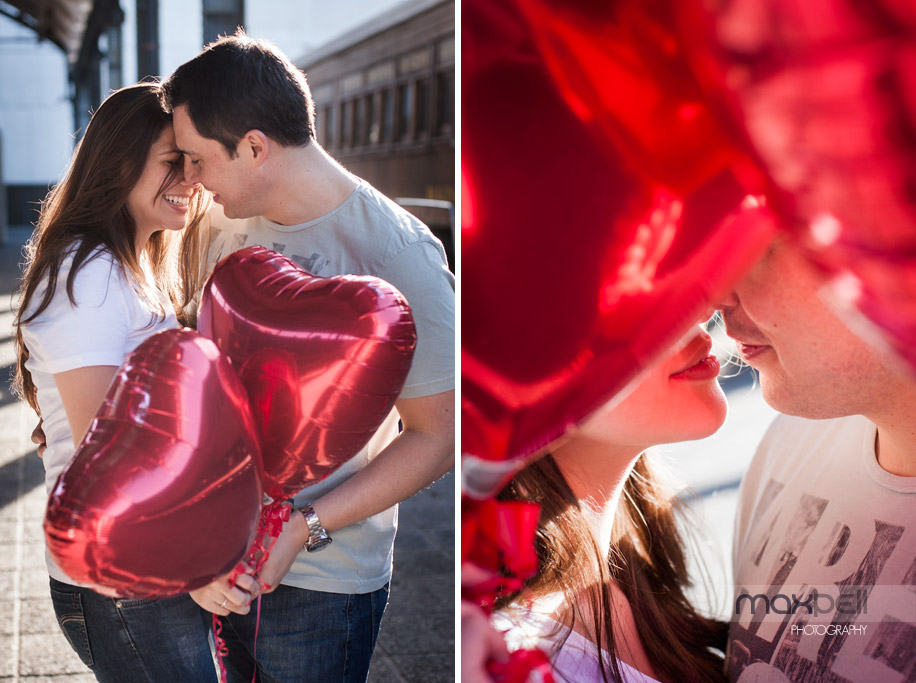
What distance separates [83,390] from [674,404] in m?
0.72

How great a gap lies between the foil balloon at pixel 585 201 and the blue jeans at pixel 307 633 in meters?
0.55

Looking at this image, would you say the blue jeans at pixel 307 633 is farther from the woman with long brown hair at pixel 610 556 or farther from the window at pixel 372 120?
the window at pixel 372 120

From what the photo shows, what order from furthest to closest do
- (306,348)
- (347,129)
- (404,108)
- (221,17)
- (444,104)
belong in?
(404,108)
(347,129)
(444,104)
(221,17)
(306,348)

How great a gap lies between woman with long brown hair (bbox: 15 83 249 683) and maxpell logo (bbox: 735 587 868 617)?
644 mm

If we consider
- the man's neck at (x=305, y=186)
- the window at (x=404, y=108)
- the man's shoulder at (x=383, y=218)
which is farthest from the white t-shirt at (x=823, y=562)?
the window at (x=404, y=108)

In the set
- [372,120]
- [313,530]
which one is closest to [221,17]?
[313,530]

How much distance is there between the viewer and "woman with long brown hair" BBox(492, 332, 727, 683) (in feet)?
3.33

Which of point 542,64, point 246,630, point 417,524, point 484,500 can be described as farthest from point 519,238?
point 417,524

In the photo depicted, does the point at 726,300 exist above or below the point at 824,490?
above

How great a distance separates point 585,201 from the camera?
958mm

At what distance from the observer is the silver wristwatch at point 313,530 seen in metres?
1.26

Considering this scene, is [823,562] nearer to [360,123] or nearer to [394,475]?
Answer: [394,475]

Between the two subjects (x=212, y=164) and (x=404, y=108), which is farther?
(x=404, y=108)

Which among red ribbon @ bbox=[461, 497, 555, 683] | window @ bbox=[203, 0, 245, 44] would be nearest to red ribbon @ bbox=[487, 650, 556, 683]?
red ribbon @ bbox=[461, 497, 555, 683]
